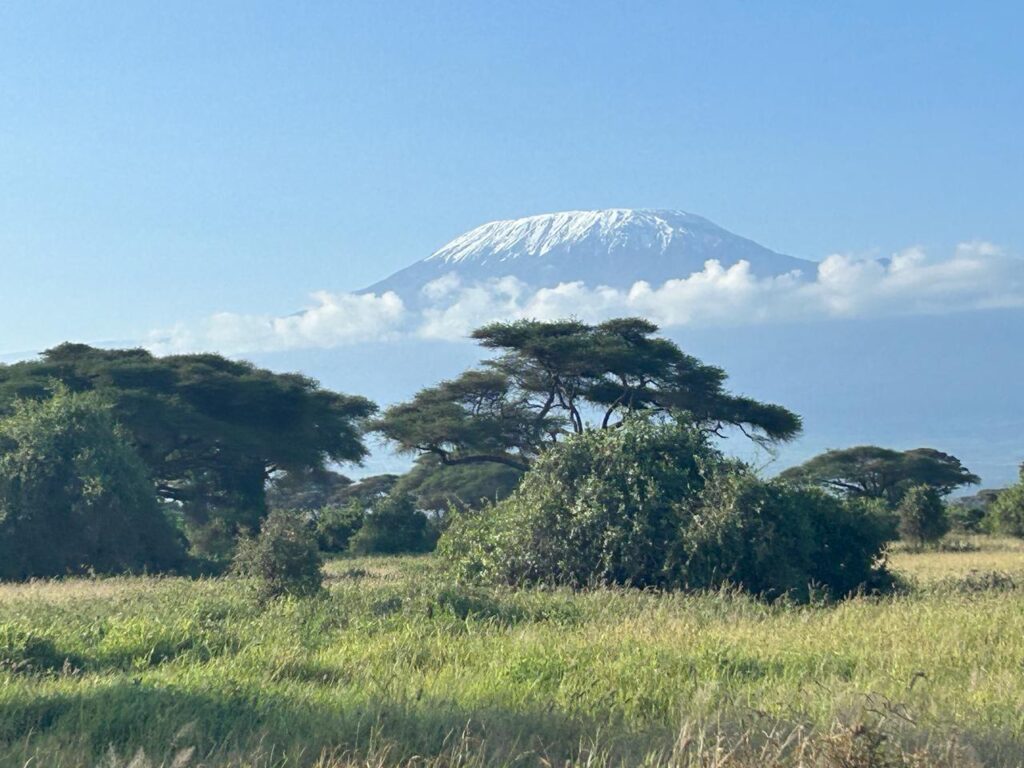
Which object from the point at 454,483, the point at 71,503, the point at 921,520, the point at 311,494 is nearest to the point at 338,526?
the point at 71,503

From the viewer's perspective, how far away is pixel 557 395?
40250 millimetres

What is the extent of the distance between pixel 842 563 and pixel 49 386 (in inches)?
885

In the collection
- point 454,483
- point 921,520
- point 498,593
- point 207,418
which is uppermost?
point 207,418

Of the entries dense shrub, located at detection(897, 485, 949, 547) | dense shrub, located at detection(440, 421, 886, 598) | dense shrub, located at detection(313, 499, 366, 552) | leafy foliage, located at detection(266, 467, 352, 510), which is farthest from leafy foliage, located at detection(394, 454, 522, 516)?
dense shrub, located at detection(440, 421, 886, 598)

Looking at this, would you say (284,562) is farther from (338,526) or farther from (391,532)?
(338,526)

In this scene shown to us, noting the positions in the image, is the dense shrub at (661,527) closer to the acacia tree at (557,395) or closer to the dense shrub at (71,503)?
the dense shrub at (71,503)

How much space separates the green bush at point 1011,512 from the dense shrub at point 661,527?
19.9 meters

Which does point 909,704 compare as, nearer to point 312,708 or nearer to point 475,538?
point 312,708

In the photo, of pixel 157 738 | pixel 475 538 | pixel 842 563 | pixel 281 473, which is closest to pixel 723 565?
pixel 842 563

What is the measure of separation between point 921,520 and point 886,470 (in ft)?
63.1

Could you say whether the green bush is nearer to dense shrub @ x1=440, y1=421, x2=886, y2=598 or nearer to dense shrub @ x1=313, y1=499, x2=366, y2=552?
dense shrub @ x1=313, y1=499, x2=366, y2=552

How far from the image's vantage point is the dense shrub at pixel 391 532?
33.2 meters

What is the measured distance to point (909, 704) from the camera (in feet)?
21.5

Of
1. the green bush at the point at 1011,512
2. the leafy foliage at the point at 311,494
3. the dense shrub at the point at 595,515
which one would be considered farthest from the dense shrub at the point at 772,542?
the leafy foliage at the point at 311,494
